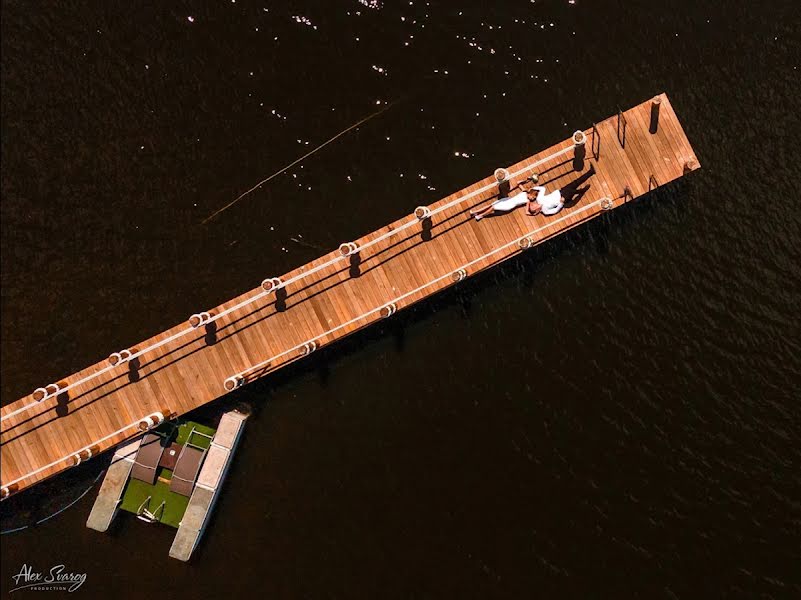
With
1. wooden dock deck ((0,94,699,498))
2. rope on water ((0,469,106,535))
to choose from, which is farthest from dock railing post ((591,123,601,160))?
rope on water ((0,469,106,535))

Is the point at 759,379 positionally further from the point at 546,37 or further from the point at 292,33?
the point at 292,33

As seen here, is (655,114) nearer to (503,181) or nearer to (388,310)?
(503,181)

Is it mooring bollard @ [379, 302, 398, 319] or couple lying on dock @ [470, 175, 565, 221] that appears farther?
couple lying on dock @ [470, 175, 565, 221]

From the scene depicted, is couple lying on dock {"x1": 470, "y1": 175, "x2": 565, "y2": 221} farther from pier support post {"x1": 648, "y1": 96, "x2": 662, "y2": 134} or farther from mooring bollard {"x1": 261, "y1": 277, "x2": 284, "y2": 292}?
mooring bollard {"x1": 261, "y1": 277, "x2": 284, "y2": 292}

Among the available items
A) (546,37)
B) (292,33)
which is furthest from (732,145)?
(292,33)

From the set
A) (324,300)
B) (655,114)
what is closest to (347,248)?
(324,300)

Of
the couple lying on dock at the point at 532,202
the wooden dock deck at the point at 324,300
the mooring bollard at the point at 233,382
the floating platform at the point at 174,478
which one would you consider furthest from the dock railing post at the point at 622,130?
the floating platform at the point at 174,478
